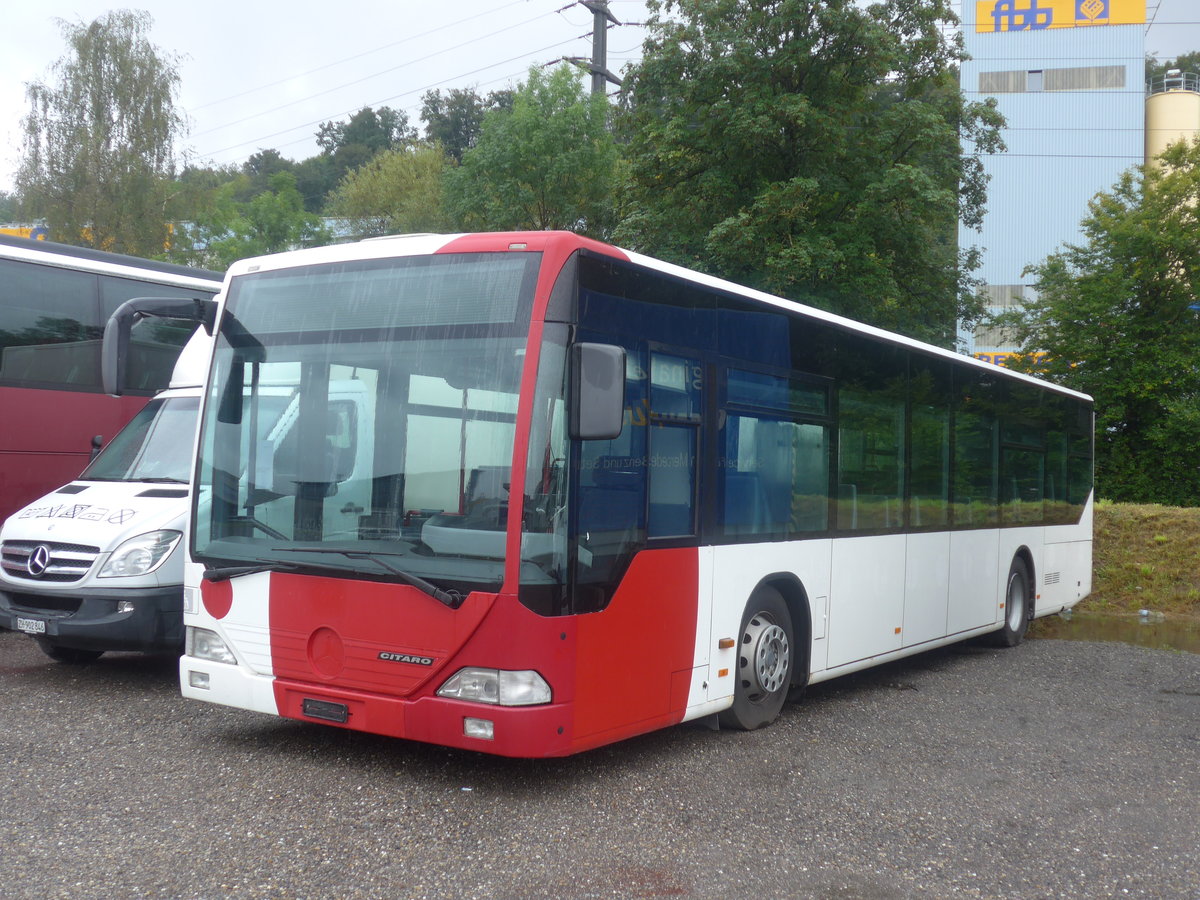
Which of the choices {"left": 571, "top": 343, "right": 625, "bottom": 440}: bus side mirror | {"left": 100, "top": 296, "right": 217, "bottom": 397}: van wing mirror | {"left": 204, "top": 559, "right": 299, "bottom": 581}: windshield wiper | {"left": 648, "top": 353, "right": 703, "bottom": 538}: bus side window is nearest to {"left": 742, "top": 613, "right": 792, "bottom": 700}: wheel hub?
{"left": 648, "top": 353, "right": 703, "bottom": 538}: bus side window

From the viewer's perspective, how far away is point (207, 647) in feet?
21.8

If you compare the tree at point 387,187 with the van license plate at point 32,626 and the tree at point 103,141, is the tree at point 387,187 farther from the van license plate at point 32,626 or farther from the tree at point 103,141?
the van license plate at point 32,626

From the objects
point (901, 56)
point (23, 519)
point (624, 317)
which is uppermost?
point (901, 56)

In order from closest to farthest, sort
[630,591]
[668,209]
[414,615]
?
[414,615] → [630,591] → [668,209]

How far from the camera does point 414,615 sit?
5867mm

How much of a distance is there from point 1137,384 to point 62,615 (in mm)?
20446

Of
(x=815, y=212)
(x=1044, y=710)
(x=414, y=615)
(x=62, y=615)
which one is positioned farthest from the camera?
(x=815, y=212)

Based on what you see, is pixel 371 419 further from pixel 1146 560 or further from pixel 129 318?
pixel 1146 560

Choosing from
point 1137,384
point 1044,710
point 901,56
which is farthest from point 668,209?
point 1044,710

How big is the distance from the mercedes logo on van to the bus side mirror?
486 cm

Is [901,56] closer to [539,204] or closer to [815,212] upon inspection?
[815,212]

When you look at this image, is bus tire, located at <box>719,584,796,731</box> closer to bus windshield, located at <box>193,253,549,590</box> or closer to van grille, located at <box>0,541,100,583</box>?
bus windshield, located at <box>193,253,549,590</box>

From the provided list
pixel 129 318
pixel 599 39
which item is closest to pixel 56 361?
pixel 129 318

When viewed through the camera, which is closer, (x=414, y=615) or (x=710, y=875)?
(x=710, y=875)
